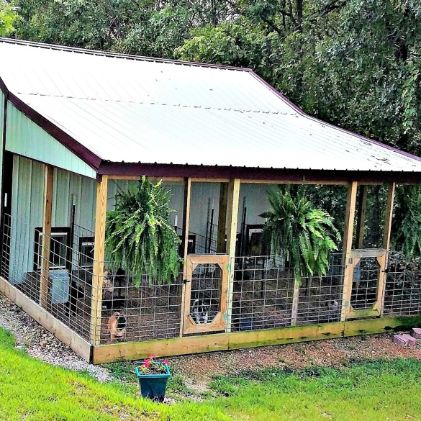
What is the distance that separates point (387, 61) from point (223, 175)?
17.7 feet

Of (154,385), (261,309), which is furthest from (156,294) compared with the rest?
(154,385)

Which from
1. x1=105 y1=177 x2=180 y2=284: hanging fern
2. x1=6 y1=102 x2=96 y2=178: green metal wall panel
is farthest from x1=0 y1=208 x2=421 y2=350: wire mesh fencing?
x1=6 y1=102 x2=96 y2=178: green metal wall panel

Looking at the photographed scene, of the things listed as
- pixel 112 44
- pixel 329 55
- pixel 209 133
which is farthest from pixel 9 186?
pixel 112 44

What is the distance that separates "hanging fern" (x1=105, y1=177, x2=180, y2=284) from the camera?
775 centimetres

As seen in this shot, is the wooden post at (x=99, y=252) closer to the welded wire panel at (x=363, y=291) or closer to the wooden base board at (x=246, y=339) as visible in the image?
the wooden base board at (x=246, y=339)

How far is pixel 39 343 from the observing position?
329 inches

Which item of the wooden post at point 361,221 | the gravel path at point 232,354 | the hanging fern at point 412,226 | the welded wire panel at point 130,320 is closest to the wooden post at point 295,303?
the gravel path at point 232,354

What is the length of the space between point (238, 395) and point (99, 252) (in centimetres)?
232

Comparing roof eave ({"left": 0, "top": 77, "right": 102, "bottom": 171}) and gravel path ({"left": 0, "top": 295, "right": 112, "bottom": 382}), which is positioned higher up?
roof eave ({"left": 0, "top": 77, "right": 102, "bottom": 171})

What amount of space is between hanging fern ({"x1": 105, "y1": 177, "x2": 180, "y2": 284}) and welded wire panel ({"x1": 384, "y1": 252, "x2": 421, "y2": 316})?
3.92 m

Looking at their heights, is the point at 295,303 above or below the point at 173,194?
below

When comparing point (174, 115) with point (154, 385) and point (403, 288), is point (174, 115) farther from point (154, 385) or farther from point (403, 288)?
point (154, 385)

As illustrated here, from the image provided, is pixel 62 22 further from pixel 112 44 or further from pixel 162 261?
pixel 162 261

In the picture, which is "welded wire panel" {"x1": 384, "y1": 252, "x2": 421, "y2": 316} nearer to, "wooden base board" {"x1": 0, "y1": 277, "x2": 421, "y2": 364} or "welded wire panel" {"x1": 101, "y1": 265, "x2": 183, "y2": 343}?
"wooden base board" {"x1": 0, "y1": 277, "x2": 421, "y2": 364}
